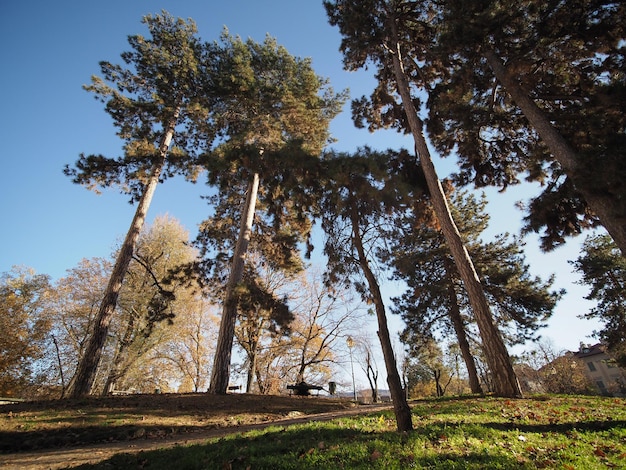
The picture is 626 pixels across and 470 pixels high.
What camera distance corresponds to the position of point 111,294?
32.5 ft

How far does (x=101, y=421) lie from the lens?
6211 millimetres

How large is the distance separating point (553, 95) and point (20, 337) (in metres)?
31.4

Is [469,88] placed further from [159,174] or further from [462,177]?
[159,174]

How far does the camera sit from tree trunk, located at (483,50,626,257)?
5.95 metres

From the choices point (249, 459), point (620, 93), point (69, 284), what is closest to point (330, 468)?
point (249, 459)

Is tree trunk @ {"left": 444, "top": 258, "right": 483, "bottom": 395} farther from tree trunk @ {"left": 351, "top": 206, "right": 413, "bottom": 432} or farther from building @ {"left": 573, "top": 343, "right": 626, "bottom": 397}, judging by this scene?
building @ {"left": 573, "top": 343, "right": 626, "bottom": 397}

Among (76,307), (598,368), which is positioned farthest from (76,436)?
(598,368)

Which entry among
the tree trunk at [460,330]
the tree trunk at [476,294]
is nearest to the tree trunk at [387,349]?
the tree trunk at [476,294]

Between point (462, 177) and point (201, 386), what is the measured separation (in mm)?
23649

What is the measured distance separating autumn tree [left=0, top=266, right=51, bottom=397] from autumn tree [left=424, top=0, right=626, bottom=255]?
28.0 meters

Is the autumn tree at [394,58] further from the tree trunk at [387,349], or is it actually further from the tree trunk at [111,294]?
the tree trunk at [111,294]

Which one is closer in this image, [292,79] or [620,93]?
[620,93]

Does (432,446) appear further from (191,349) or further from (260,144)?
(191,349)

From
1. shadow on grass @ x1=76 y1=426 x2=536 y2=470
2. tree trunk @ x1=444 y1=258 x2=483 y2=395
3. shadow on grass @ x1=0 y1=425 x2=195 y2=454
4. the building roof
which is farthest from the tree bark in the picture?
the building roof
